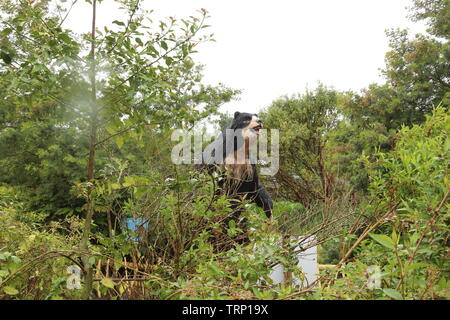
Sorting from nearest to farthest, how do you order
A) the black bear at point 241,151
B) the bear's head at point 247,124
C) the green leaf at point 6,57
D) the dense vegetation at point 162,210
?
1. the dense vegetation at point 162,210
2. the green leaf at point 6,57
3. the black bear at point 241,151
4. the bear's head at point 247,124

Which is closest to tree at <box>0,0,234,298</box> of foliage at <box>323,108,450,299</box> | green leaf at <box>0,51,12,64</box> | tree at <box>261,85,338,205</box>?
green leaf at <box>0,51,12,64</box>

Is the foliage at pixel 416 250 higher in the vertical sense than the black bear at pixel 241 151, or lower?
lower

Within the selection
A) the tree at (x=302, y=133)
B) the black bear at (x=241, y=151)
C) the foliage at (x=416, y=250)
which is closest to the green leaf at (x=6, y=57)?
the foliage at (x=416, y=250)

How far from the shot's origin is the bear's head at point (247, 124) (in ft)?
14.5

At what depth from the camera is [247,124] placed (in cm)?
445

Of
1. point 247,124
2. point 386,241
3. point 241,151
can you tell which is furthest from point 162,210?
point 247,124

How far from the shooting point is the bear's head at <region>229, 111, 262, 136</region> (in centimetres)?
442

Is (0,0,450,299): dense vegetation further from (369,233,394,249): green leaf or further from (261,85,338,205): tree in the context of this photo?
(261,85,338,205): tree

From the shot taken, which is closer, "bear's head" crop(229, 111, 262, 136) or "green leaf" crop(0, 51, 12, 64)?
"green leaf" crop(0, 51, 12, 64)

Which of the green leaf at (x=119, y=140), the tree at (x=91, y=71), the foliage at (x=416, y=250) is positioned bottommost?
the foliage at (x=416, y=250)

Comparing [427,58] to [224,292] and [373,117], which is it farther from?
[224,292]

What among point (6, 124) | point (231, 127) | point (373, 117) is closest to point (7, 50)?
point (231, 127)

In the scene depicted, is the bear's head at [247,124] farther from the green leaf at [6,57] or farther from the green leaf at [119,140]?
the green leaf at [6,57]
